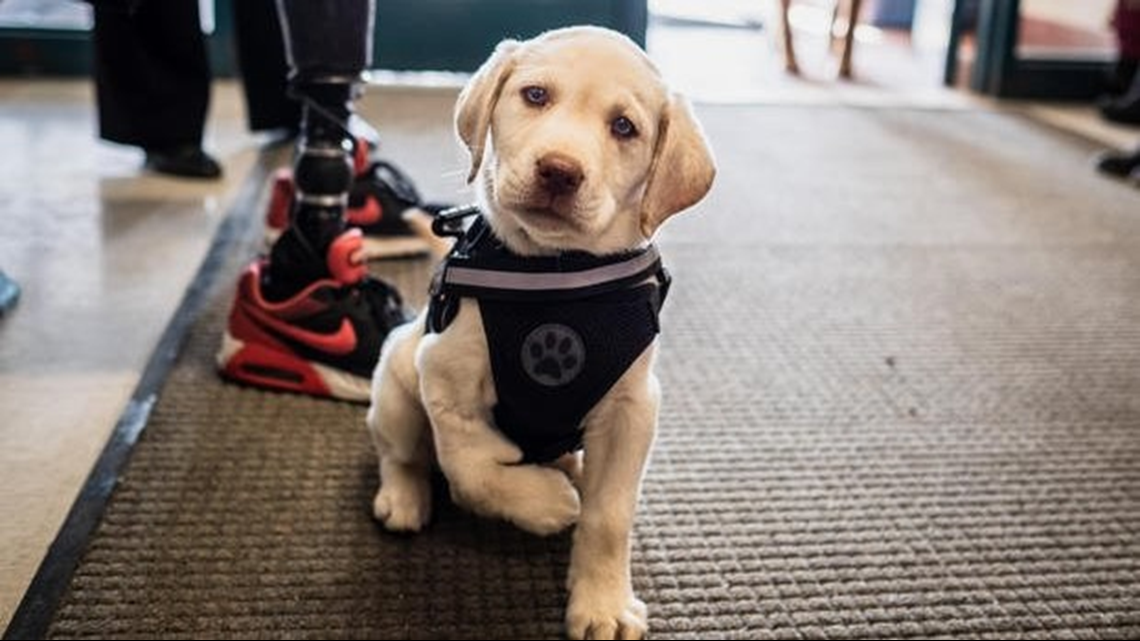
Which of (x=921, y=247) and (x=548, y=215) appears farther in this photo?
(x=921, y=247)

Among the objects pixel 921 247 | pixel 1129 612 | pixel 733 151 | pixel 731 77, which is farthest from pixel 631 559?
pixel 731 77

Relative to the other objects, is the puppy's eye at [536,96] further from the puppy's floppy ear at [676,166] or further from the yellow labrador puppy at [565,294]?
the puppy's floppy ear at [676,166]

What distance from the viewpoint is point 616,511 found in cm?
114

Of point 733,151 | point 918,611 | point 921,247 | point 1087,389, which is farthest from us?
point 733,151

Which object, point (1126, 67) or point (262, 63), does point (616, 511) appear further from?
point (1126, 67)

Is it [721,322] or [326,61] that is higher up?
[326,61]

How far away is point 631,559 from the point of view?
127 cm

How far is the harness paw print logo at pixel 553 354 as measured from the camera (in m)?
1.12

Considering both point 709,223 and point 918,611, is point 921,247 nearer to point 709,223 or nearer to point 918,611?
point 709,223

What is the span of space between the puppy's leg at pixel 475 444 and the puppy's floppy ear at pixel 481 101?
6.3 inches

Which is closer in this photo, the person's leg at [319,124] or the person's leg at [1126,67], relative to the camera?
the person's leg at [319,124]

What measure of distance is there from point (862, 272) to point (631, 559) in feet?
3.89

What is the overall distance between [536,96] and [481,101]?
7 centimetres

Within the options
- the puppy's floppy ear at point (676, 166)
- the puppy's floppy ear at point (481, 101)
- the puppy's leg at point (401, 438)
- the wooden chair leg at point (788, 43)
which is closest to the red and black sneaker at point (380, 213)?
the puppy's leg at point (401, 438)
